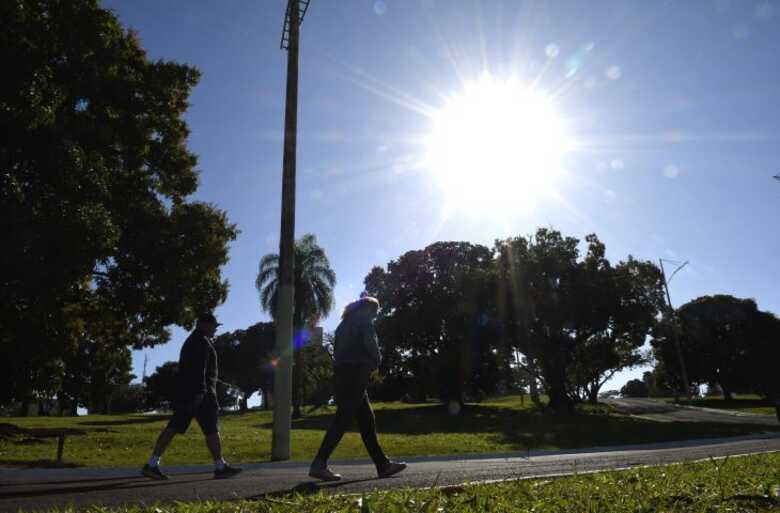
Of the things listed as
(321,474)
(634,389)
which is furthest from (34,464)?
(634,389)

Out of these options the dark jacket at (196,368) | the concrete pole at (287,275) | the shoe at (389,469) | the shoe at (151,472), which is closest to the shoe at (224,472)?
the shoe at (151,472)

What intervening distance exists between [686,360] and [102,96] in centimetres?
6908

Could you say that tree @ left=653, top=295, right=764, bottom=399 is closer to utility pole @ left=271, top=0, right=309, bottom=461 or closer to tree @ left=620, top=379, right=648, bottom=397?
utility pole @ left=271, top=0, right=309, bottom=461

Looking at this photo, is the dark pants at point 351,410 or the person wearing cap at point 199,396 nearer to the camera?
the dark pants at point 351,410

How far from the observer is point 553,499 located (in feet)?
12.1

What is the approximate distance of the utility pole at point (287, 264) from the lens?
32.3 feet

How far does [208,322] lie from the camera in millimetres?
6480

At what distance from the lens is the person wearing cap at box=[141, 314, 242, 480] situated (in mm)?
6020

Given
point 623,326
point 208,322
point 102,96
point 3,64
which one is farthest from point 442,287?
point 208,322

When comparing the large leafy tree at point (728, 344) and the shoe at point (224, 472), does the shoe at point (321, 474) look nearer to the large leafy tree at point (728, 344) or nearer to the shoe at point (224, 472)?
the shoe at point (224, 472)

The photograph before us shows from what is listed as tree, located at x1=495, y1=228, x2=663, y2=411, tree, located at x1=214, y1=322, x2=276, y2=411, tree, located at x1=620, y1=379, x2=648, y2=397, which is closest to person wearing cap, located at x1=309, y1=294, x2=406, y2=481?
tree, located at x1=495, y1=228, x2=663, y2=411

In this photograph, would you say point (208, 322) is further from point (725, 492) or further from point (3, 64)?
point (3, 64)

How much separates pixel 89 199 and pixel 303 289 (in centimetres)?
2332

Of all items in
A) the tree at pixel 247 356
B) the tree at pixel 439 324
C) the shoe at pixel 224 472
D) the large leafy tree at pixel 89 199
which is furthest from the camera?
the tree at pixel 247 356
